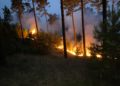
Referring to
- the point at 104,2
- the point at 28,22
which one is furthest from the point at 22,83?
the point at 28,22

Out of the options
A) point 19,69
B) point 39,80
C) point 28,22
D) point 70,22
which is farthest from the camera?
point 28,22

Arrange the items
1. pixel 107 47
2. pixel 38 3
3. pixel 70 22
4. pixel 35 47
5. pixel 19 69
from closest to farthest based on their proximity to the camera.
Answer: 1. pixel 107 47
2. pixel 19 69
3. pixel 35 47
4. pixel 38 3
5. pixel 70 22

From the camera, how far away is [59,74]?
27953 millimetres

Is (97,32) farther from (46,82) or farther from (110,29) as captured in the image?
(46,82)

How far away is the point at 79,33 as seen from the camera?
68000 millimetres

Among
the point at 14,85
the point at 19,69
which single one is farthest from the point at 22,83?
the point at 19,69

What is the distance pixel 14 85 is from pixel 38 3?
4136cm

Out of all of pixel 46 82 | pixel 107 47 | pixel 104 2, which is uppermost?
pixel 104 2

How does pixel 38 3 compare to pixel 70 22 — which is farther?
pixel 70 22

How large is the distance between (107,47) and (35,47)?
22326 mm

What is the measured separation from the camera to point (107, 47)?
965 inches

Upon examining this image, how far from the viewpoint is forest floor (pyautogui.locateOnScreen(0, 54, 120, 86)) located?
25312 mm

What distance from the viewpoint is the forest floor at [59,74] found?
83.0 feet

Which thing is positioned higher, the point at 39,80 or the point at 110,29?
the point at 110,29
